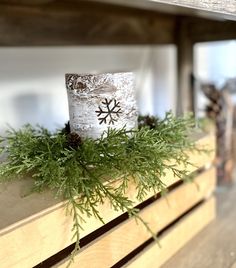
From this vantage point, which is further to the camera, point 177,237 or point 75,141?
point 177,237

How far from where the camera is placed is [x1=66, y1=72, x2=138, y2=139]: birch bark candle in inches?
19.1

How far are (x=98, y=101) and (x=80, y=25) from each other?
1.80 feet

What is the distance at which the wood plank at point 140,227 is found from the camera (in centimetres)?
45

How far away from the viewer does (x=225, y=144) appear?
968 mm

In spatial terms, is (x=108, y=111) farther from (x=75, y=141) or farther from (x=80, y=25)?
(x=80, y=25)

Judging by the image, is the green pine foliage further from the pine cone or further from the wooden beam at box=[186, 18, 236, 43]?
the wooden beam at box=[186, 18, 236, 43]

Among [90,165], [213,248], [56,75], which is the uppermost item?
[56,75]

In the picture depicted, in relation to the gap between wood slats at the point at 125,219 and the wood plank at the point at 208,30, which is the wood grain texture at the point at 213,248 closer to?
the gap between wood slats at the point at 125,219

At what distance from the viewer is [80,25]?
0.97 metres

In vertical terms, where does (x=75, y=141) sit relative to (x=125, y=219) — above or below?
above

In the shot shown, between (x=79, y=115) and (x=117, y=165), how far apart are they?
0.10 m

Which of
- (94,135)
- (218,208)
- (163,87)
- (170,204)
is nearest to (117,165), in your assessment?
(94,135)

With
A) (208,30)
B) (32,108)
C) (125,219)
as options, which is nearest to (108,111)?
(125,219)

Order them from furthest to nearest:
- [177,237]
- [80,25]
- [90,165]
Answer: [80,25] < [177,237] < [90,165]
